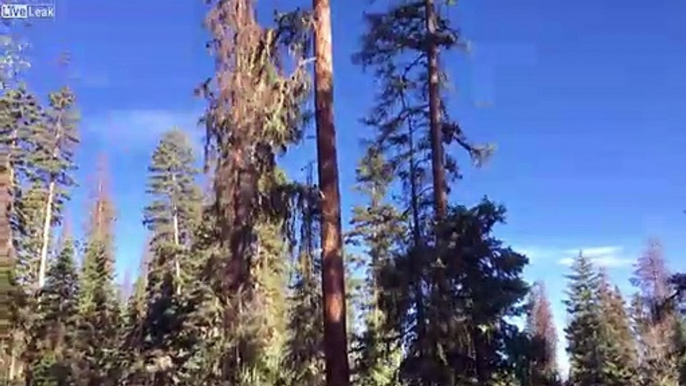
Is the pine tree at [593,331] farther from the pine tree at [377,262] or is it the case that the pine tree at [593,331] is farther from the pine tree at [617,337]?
the pine tree at [377,262]

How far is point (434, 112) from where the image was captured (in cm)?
1484

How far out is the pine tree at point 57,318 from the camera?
69.9 ft

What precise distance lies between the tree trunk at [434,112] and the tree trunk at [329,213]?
5.74 m

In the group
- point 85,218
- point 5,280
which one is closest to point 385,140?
point 5,280

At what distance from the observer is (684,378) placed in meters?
12.8

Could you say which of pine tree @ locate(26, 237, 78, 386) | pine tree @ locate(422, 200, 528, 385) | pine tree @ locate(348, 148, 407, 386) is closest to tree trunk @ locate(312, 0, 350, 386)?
pine tree @ locate(422, 200, 528, 385)

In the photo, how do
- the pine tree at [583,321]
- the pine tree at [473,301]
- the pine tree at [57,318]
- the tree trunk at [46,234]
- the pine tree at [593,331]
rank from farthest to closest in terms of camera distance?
the tree trunk at [46,234]
the pine tree at [583,321]
the pine tree at [593,331]
the pine tree at [57,318]
the pine tree at [473,301]

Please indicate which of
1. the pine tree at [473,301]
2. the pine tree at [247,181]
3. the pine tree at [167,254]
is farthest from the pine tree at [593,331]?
the pine tree at [247,181]

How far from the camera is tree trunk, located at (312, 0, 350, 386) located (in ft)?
25.8

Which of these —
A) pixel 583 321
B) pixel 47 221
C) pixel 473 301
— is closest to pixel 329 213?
pixel 473 301

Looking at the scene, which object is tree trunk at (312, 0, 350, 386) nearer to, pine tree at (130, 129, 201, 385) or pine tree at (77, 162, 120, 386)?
pine tree at (130, 129, 201, 385)

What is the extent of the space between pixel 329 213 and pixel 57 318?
19.3 metres

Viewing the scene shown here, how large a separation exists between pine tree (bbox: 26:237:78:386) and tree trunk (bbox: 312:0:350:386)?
44.4 feet

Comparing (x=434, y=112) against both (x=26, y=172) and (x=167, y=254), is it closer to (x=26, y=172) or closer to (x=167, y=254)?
(x=167, y=254)
